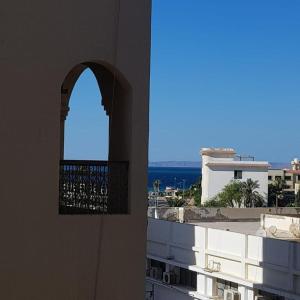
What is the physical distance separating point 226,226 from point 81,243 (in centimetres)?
1549

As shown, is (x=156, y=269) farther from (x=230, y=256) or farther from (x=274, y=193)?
(x=274, y=193)

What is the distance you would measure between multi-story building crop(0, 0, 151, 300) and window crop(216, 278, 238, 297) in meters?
9.51

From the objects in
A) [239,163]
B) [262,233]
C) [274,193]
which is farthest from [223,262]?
[274,193]

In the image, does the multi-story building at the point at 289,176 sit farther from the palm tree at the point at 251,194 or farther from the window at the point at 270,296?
the window at the point at 270,296

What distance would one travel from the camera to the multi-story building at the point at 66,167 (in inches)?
212

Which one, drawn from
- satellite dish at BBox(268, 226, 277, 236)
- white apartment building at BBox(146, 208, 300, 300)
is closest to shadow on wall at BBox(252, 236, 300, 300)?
white apartment building at BBox(146, 208, 300, 300)

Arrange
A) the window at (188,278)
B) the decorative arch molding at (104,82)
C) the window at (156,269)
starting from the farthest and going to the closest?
1. the window at (156,269)
2. the window at (188,278)
3. the decorative arch molding at (104,82)

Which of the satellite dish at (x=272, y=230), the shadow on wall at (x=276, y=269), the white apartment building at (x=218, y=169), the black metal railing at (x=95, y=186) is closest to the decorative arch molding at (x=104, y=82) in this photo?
the black metal railing at (x=95, y=186)

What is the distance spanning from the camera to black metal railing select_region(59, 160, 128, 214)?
5805 millimetres

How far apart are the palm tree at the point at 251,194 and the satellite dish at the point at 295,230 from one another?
3923 centimetres

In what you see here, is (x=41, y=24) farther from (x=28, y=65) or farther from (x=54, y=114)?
(x=54, y=114)

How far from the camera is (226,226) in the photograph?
2072cm

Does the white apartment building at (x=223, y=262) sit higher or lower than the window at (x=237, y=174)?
lower

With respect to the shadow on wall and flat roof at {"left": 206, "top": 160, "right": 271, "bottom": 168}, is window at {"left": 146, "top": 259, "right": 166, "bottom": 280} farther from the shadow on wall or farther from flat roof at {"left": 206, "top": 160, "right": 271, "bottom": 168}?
flat roof at {"left": 206, "top": 160, "right": 271, "bottom": 168}
